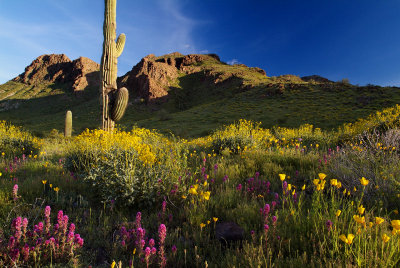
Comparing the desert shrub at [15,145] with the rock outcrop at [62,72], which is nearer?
the desert shrub at [15,145]

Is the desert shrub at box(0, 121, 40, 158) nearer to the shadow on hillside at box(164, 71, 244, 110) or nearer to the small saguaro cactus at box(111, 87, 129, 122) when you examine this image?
the small saguaro cactus at box(111, 87, 129, 122)

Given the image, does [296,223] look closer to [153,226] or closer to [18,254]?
[153,226]

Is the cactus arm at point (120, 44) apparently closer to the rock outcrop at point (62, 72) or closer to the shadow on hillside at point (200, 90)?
the shadow on hillside at point (200, 90)

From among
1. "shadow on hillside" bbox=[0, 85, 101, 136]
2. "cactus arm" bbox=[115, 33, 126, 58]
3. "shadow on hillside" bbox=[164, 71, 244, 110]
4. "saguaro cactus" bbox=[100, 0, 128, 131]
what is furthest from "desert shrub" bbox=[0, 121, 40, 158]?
"shadow on hillside" bbox=[0, 85, 101, 136]

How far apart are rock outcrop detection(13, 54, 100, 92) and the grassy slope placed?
16.0 ft

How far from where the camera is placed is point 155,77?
72250 millimetres

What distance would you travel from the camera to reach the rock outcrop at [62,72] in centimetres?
8469

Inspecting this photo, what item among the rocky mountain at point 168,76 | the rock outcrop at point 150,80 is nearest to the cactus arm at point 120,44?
the rocky mountain at point 168,76

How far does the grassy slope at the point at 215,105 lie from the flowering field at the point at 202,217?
437 centimetres

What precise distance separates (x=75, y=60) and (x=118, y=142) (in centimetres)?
11076

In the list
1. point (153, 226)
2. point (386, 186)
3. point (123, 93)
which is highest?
point (123, 93)

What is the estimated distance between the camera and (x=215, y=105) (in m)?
43.5

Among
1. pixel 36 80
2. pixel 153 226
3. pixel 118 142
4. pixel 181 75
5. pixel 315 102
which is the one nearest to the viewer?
pixel 153 226

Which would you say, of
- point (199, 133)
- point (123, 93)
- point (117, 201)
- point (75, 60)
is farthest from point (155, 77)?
point (117, 201)
